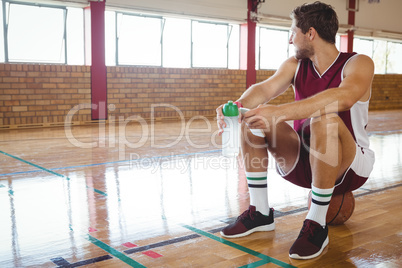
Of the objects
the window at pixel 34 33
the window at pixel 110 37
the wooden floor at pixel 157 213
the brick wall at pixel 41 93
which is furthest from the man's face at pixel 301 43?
the window at pixel 110 37

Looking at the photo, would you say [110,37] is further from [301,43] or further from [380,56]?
[380,56]

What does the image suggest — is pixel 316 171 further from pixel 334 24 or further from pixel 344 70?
pixel 334 24

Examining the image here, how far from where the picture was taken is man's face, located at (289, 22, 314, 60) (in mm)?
1934

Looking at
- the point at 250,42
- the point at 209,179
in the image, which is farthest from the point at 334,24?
the point at 250,42

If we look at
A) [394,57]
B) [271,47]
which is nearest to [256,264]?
[271,47]

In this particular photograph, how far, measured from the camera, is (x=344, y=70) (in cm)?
190

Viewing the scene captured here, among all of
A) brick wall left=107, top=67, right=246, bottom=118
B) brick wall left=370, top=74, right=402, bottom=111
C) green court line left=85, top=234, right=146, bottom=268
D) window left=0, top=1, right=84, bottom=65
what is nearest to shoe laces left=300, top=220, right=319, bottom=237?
green court line left=85, top=234, right=146, bottom=268

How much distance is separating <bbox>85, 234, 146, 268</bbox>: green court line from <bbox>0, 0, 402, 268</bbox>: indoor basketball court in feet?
0.04

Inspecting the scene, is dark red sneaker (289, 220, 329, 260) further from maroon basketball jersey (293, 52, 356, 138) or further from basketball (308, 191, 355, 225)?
maroon basketball jersey (293, 52, 356, 138)

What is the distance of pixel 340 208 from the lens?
204cm

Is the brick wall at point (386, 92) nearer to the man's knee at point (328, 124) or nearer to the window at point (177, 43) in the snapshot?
the window at point (177, 43)

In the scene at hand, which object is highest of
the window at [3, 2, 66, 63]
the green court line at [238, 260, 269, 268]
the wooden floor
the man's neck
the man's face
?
the window at [3, 2, 66, 63]

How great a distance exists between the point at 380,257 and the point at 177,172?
6.42ft

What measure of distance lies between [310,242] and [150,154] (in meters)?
2.74
